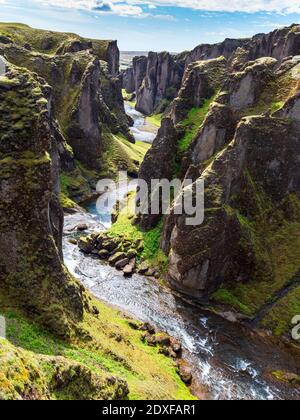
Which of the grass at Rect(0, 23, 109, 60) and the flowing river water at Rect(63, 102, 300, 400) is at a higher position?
the grass at Rect(0, 23, 109, 60)

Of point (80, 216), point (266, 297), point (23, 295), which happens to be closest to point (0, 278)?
point (23, 295)

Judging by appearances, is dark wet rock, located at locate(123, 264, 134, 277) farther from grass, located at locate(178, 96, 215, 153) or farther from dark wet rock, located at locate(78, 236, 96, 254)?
grass, located at locate(178, 96, 215, 153)

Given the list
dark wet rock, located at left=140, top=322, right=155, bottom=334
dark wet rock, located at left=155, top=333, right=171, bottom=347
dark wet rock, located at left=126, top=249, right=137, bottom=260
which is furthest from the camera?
dark wet rock, located at left=126, top=249, right=137, bottom=260

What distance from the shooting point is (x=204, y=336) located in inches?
2163

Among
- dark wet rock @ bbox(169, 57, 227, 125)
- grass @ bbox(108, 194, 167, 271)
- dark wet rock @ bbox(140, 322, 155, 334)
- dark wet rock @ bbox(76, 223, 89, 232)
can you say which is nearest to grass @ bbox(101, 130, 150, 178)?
dark wet rock @ bbox(76, 223, 89, 232)

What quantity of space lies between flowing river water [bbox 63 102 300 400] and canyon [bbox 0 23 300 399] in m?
0.21

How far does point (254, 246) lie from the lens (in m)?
63.4

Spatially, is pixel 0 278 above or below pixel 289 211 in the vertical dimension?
above

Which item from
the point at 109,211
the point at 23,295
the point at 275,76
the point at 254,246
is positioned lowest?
the point at 109,211

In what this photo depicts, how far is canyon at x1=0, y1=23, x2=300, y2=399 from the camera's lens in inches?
1384
